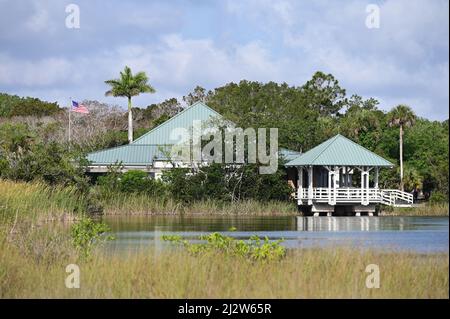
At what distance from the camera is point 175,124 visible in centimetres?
6569

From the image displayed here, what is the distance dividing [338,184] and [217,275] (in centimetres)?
4003

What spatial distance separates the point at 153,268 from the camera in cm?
1625

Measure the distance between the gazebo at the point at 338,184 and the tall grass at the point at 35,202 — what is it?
53.4 feet

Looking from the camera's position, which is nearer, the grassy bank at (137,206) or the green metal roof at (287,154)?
the grassy bank at (137,206)

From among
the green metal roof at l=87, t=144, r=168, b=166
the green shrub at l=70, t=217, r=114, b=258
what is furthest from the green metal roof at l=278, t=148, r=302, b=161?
the green shrub at l=70, t=217, r=114, b=258

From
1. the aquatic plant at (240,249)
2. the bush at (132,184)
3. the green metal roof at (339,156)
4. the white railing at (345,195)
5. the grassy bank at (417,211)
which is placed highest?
the green metal roof at (339,156)

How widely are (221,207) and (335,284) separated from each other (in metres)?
34.5

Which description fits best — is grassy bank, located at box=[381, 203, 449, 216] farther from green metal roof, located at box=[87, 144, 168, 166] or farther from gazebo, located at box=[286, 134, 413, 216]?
green metal roof, located at box=[87, 144, 168, 166]

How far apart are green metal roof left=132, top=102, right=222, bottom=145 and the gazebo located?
36.9ft

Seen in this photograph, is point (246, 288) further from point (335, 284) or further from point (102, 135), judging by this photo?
point (102, 135)

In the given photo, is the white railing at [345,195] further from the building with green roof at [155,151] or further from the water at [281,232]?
the water at [281,232]

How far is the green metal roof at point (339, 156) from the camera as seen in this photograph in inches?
2084

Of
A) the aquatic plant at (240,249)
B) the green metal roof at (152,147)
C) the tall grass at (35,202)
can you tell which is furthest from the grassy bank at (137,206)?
the aquatic plant at (240,249)
